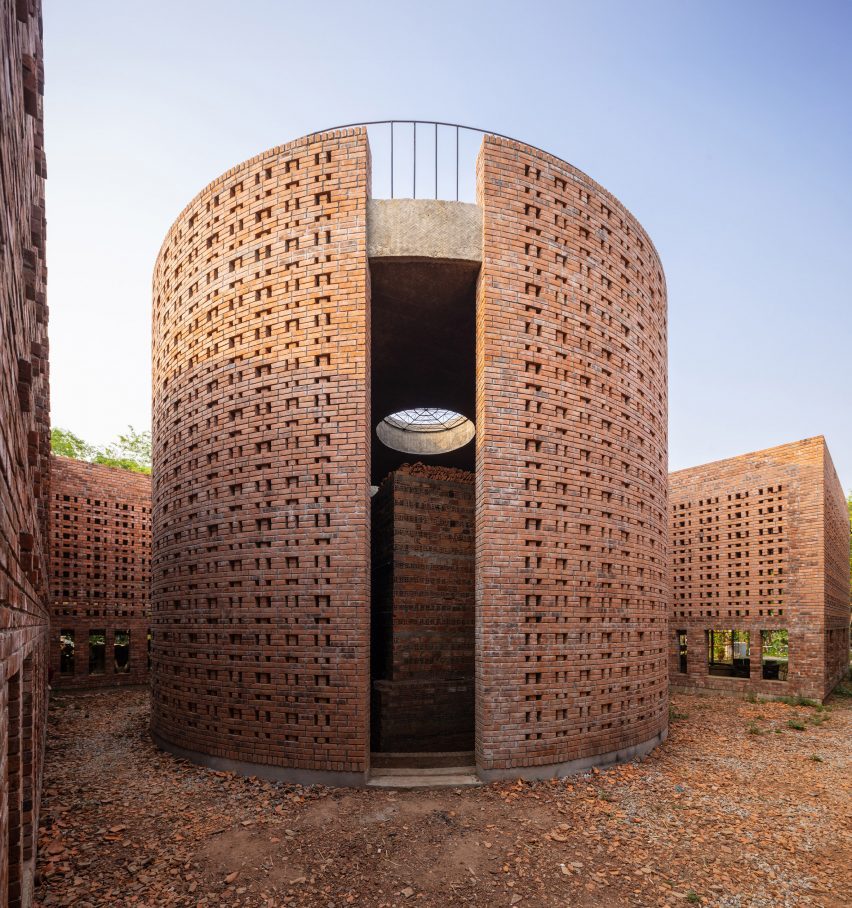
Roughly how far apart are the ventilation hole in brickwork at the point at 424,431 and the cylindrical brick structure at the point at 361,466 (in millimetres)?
8581

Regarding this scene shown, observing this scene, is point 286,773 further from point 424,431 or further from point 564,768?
point 424,431

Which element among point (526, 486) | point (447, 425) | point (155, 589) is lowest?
point (155, 589)

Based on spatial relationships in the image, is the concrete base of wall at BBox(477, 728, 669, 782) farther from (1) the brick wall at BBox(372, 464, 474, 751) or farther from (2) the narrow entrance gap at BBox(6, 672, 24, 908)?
(2) the narrow entrance gap at BBox(6, 672, 24, 908)

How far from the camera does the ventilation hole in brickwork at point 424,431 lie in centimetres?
1813

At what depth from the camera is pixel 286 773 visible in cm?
730

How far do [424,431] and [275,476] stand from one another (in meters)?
11.0

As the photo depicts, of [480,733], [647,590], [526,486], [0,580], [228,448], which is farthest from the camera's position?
[647,590]

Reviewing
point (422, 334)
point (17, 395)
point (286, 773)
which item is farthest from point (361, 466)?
point (17, 395)

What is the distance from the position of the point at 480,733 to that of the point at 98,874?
4.28 meters

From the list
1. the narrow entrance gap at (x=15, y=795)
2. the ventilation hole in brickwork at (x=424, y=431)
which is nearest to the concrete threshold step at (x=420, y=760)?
the narrow entrance gap at (x=15, y=795)

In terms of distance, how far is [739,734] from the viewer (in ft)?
34.8

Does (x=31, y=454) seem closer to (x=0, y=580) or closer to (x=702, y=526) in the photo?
(x=0, y=580)

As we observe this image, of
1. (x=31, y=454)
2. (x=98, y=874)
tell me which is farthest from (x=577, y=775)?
(x=31, y=454)

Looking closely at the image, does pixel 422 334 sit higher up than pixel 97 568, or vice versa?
pixel 422 334
